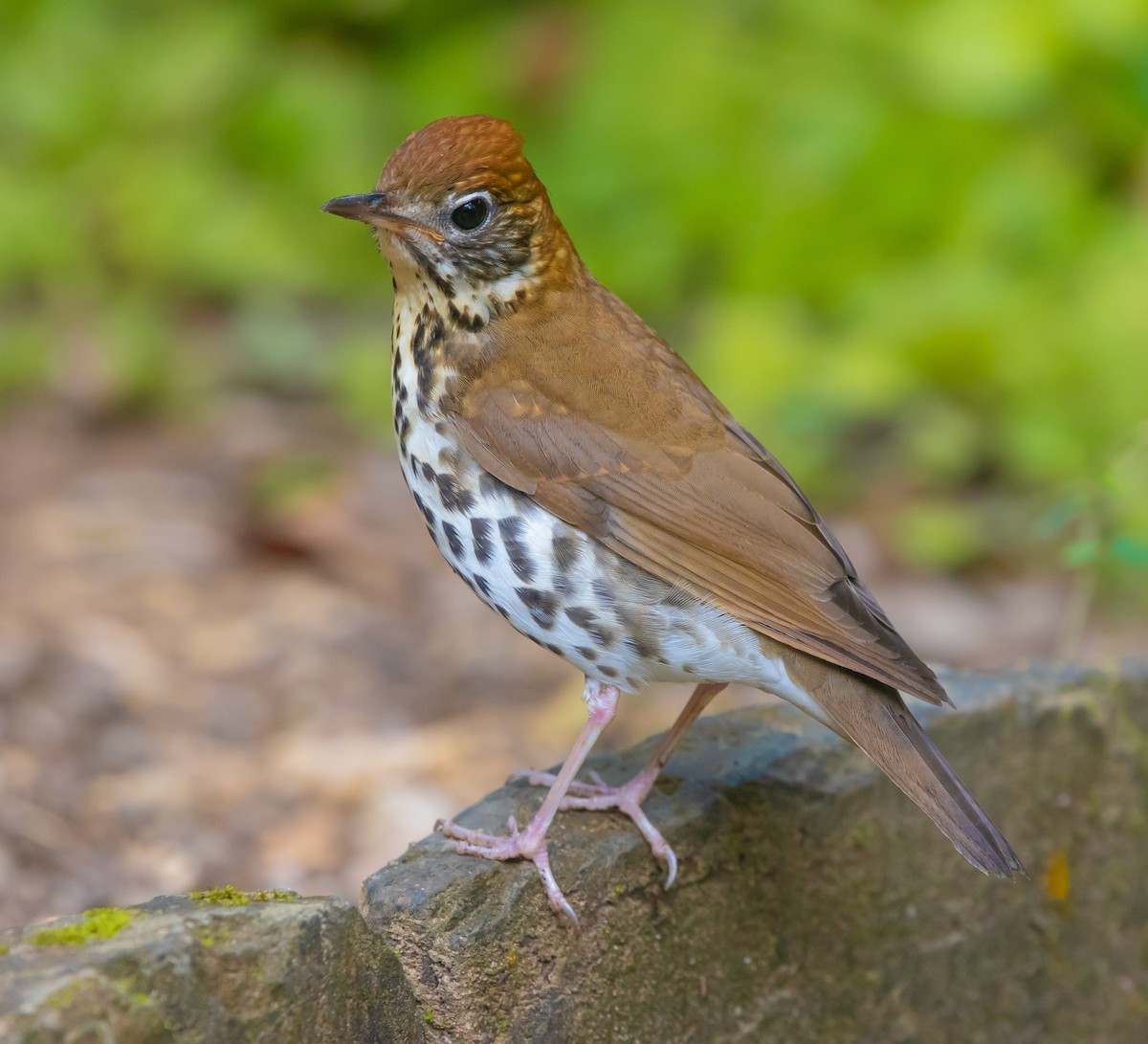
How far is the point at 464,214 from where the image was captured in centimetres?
255

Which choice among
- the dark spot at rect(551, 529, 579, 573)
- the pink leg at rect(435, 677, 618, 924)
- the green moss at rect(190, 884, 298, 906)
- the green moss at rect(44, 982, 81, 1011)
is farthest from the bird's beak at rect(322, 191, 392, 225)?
the green moss at rect(44, 982, 81, 1011)

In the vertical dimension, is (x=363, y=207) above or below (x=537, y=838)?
above

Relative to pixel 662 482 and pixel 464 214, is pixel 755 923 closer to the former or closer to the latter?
pixel 662 482

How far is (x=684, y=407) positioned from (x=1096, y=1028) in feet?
4.45

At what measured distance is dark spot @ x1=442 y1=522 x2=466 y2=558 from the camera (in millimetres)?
2543

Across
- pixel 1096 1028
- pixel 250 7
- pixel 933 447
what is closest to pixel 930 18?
pixel 933 447

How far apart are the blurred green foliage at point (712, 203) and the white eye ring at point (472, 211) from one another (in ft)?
8.77

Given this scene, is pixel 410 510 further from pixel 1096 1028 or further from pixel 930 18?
pixel 1096 1028

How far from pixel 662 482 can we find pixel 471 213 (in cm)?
53

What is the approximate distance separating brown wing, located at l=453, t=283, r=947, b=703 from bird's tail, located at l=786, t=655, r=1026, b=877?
2.8 inches

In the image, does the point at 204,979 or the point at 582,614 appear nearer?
the point at 204,979

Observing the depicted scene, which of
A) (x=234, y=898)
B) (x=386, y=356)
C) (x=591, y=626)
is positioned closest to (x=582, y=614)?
(x=591, y=626)

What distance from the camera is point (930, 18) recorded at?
17.7ft

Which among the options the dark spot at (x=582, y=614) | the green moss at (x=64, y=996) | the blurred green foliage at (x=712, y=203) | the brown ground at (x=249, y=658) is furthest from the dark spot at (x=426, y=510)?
the blurred green foliage at (x=712, y=203)
